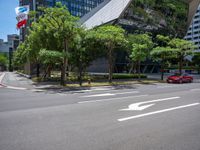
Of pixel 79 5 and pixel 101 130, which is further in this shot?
pixel 79 5

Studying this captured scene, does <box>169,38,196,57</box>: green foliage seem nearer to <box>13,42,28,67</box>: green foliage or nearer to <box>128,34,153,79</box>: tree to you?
<box>128,34,153,79</box>: tree

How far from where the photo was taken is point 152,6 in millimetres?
45406

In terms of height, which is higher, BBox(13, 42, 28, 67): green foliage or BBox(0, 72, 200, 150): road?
BBox(13, 42, 28, 67): green foliage

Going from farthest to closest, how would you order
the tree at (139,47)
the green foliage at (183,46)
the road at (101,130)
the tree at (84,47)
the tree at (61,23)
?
the green foliage at (183,46) → the tree at (139,47) → the tree at (84,47) → the tree at (61,23) → the road at (101,130)

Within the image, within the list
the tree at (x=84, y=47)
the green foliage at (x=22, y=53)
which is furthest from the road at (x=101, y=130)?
the green foliage at (x=22, y=53)

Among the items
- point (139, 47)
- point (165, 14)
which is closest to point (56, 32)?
point (139, 47)

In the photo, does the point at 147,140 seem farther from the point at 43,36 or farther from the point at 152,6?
the point at 152,6

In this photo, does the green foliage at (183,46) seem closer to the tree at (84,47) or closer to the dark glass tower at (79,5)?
the tree at (84,47)

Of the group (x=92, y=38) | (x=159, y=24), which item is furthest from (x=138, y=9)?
(x=92, y=38)

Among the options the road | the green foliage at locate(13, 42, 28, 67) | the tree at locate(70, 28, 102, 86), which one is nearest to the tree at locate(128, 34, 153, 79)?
the tree at locate(70, 28, 102, 86)

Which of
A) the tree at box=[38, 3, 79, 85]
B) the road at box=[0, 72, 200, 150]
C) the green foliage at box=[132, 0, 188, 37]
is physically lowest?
the road at box=[0, 72, 200, 150]

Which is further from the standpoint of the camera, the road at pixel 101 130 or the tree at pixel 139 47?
the tree at pixel 139 47

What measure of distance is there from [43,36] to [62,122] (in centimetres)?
1973

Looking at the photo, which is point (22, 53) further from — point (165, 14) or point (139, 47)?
point (165, 14)
